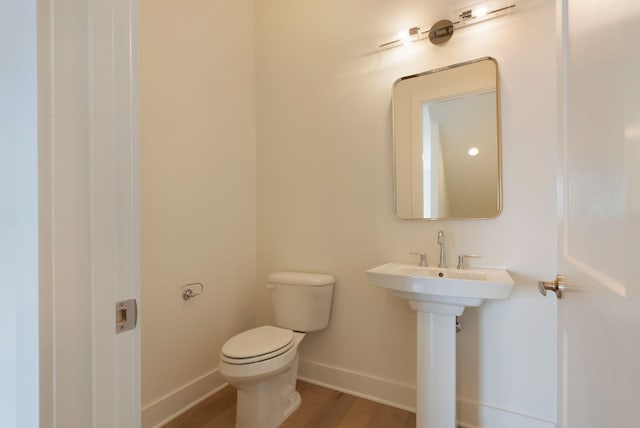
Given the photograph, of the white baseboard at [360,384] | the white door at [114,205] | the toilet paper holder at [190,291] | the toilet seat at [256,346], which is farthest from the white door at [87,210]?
the white baseboard at [360,384]

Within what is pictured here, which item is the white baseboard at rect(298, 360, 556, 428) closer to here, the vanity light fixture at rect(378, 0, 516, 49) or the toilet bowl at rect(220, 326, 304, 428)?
the toilet bowl at rect(220, 326, 304, 428)

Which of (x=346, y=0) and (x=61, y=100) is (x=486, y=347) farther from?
(x=346, y=0)

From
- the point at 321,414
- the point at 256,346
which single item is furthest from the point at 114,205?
the point at 321,414

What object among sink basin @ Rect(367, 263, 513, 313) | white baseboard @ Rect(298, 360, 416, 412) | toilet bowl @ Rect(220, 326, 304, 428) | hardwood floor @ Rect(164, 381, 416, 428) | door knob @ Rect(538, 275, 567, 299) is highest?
door knob @ Rect(538, 275, 567, 299)

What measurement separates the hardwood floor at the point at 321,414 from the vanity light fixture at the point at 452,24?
213cm

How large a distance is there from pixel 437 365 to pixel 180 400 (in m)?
1.45

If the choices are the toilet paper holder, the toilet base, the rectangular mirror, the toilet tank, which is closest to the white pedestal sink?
the rectangular mirror

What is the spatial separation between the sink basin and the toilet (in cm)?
57

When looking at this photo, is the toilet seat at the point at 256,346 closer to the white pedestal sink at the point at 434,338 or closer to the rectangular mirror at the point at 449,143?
the white pedestal sink at the point at 434,338

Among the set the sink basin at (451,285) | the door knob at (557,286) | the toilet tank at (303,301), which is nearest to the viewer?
the door knob at (557,286)

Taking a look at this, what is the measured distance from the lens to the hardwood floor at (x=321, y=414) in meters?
1.62

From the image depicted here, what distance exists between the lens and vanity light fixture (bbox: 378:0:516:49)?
154 cm

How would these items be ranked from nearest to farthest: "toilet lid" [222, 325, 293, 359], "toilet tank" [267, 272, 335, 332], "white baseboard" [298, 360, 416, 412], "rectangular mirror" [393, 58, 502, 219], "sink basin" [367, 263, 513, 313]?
"sink basin" [367, 263, 513, 313]
"toilet lid" [222, 325, 293, 359]
"rectangular mirror" [393, 58, 502, 219]
"white baseboard" [298, 360, 416, 412]
"toilet tank" [267, 272, 335, 332]

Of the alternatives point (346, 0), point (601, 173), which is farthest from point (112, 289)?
point (346, 0)
